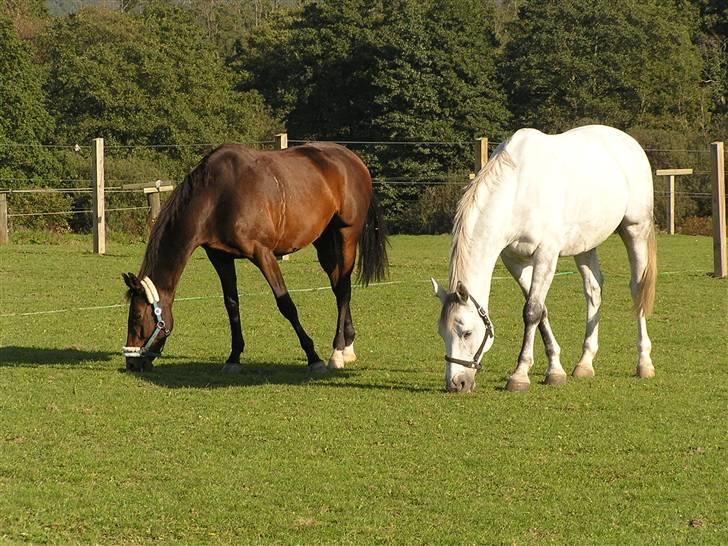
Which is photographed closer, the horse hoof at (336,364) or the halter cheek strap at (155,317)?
the halter cheek strap at (155,317)

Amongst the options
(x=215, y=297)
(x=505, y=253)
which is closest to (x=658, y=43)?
(x=215, y=297)

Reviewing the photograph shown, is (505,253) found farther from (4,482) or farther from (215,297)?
(215,297)

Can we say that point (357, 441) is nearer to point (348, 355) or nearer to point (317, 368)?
point (317, 368)

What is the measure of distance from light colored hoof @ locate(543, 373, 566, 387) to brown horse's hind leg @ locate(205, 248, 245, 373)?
105 inches

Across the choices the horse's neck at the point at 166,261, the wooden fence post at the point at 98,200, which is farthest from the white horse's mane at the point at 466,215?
the wooden fence post at the point at 98,200

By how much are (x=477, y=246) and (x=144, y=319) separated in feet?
9.45

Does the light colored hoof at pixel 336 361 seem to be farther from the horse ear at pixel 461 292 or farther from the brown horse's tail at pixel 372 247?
the horse ear at pixel 461 292

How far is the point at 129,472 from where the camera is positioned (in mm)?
6508

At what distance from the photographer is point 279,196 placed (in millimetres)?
9883

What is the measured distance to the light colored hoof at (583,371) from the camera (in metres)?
9.40

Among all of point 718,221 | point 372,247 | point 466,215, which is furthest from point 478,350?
point 718,221

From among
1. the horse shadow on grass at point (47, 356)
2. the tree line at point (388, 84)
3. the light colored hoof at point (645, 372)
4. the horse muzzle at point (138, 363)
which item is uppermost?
the tree line at point (388, 84)

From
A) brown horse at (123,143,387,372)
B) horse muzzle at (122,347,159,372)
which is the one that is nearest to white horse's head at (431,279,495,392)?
brown horse at (123,143,387,372)

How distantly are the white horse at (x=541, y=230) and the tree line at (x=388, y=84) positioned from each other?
30.9m
